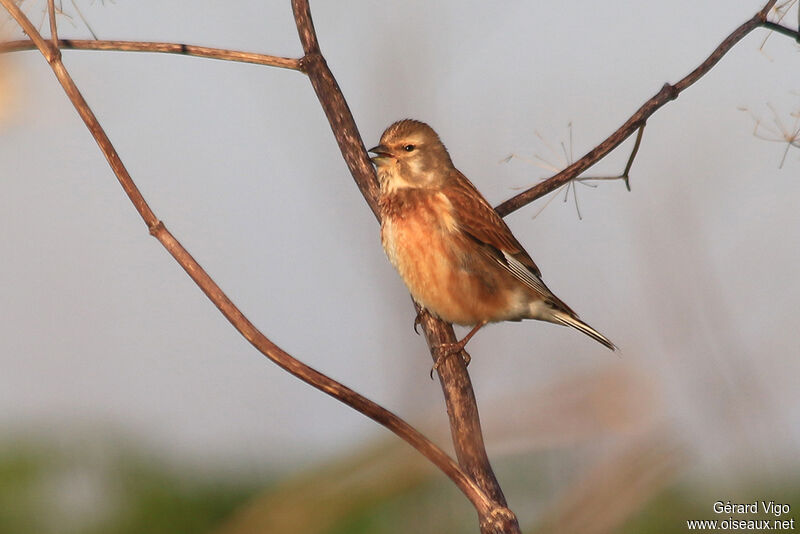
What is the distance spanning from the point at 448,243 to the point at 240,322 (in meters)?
2.57

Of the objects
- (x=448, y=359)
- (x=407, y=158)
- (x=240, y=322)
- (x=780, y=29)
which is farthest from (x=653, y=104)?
(x=407, y=158)

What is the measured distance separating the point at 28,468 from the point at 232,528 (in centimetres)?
342

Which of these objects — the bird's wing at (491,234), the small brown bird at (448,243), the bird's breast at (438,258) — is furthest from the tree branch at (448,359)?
the bird's wing at (491,234)

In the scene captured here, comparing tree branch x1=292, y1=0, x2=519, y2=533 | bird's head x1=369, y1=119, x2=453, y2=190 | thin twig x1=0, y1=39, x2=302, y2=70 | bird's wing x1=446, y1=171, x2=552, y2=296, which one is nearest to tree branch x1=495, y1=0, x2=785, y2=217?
tree branch x1=292, y1=0, x2=519, y2=533

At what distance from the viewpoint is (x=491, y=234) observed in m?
4.21

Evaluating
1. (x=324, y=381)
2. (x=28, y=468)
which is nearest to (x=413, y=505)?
(x=324, y=381)

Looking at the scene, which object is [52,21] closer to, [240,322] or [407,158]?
[240,322]

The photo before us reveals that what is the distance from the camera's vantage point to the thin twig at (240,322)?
1423 millimetres

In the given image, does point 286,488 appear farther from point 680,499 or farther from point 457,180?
point 457,180

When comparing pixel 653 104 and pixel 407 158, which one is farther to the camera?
pixel 407 158

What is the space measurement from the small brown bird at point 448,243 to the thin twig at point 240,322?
2.24 metres

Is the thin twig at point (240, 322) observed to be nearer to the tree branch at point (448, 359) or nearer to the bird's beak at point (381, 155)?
the tree branch at point (448, 359)

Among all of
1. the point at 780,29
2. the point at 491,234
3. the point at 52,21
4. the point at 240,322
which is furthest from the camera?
the point at 491,234

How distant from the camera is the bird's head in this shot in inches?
165
